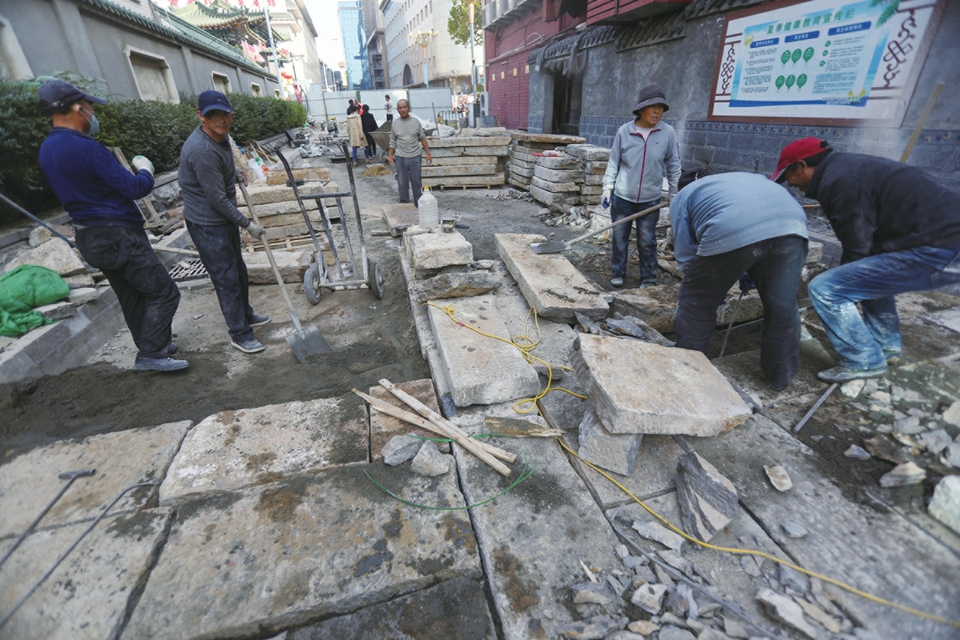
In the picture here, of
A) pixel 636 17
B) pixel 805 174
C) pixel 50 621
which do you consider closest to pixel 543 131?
pixel 636 17

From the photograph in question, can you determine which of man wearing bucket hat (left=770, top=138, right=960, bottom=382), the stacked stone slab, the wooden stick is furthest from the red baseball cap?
the stacked stone slab

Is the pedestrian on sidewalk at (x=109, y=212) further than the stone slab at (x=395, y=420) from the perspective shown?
Yes

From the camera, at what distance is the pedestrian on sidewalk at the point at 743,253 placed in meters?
2.53

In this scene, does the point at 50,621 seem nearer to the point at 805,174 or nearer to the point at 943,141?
the point at 805,174

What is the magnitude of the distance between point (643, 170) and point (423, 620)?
4362 mm

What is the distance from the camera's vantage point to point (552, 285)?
3.96 metres

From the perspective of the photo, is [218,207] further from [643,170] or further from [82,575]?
[643,170]

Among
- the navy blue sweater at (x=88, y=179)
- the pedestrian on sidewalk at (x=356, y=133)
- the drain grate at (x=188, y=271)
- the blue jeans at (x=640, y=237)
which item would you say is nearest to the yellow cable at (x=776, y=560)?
the blue jeans at (x=640, y=237)

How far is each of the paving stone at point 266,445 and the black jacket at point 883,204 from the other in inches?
134

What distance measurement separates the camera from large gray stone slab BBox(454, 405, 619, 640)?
169 centimetres

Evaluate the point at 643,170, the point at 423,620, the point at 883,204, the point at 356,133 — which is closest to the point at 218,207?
the point at 423,620

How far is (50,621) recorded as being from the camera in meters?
1.71

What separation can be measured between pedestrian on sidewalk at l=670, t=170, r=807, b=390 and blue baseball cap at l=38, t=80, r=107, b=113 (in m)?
4.33

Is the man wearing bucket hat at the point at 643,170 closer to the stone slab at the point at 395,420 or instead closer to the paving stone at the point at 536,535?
the stone slab at the point at 395,420
